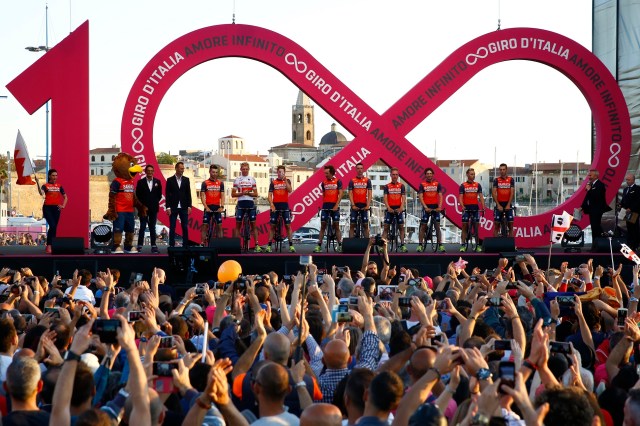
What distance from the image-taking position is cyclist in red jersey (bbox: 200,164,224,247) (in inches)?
675

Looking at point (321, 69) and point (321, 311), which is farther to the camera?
point (321, 69)

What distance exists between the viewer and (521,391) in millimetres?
4047

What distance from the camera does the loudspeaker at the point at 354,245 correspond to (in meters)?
16.5

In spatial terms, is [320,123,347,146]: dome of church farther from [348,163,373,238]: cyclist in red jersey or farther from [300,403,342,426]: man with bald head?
[300,403,342,426]: man with bald head

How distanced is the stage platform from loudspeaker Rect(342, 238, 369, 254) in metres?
0.18

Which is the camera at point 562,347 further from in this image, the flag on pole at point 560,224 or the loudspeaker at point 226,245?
the loudspeaker at point 226,245

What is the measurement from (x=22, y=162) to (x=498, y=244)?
377 inches

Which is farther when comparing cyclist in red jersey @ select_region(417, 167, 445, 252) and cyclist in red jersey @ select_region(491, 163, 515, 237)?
cyclist in red jersey @ select_region(491, 163, 515, 237)

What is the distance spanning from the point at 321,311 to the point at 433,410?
137 inches

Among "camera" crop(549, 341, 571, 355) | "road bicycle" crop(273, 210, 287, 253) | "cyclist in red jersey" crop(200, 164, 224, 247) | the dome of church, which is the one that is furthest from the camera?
the dome of church

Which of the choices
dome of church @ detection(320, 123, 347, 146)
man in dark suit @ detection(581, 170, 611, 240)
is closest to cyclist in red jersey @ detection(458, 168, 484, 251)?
man in dark suit @ detection(581, 170, 611, 240)

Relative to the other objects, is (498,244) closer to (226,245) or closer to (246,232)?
(246,232)

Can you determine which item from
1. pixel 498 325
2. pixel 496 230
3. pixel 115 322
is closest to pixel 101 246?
pixel 496 230

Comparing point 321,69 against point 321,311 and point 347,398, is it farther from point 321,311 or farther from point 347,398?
point 347,398
